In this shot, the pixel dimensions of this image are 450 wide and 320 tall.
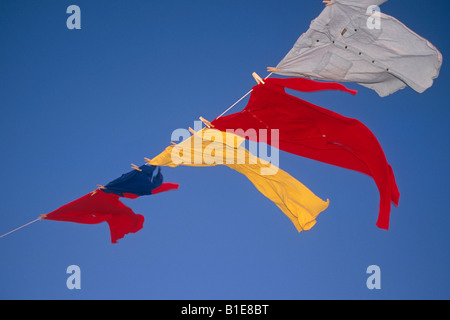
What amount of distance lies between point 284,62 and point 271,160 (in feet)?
3.27

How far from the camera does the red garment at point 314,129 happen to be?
386cm

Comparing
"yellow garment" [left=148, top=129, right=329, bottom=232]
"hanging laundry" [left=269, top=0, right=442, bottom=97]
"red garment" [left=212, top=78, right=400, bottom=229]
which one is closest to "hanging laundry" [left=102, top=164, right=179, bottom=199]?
"yellow garment" [left=148, top=129, right=329, bottom=232]

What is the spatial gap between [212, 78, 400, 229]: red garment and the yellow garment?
0.45ft

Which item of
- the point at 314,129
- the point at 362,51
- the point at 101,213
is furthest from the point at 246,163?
the point at 101,213

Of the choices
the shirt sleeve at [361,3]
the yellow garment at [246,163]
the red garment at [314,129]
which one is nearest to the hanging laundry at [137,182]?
the yellow garment at [246,163]

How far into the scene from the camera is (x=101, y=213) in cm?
511

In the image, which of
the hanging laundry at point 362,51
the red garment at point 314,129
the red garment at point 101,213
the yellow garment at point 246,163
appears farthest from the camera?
the red garment at point 101,213

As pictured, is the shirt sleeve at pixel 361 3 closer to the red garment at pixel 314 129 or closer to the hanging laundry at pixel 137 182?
the red garment at pixel 314 129

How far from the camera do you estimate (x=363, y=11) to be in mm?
3338

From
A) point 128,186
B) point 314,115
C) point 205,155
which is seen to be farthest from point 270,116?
point 128,186

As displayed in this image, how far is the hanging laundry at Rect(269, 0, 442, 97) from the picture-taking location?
339 centimetres

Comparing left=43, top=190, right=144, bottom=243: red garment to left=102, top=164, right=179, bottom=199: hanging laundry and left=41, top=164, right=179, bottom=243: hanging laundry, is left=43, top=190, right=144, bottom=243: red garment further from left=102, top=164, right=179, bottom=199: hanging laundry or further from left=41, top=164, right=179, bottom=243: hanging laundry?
left=102, top=164, right=179, bottom=199: hanging laundry

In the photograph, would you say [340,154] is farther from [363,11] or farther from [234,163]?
[363,11]

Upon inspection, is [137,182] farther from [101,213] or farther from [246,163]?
[246,163]
